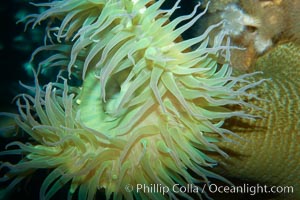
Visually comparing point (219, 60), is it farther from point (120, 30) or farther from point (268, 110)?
point (120, 30)

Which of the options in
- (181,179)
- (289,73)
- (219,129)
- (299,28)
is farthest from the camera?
(299,28)

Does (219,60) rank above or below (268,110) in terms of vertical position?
above

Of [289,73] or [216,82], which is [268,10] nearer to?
[289,73]

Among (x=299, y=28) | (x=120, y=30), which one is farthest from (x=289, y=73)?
(x=120, y=30)

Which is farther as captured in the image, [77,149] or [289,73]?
[289,73]

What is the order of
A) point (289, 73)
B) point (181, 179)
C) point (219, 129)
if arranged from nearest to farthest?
point (219, 129) < point (181, 179) < point (289, 73)

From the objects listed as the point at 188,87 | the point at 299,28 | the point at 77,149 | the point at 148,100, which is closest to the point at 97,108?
the point at 77,149

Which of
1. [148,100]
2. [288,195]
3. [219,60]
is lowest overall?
[288,195]
